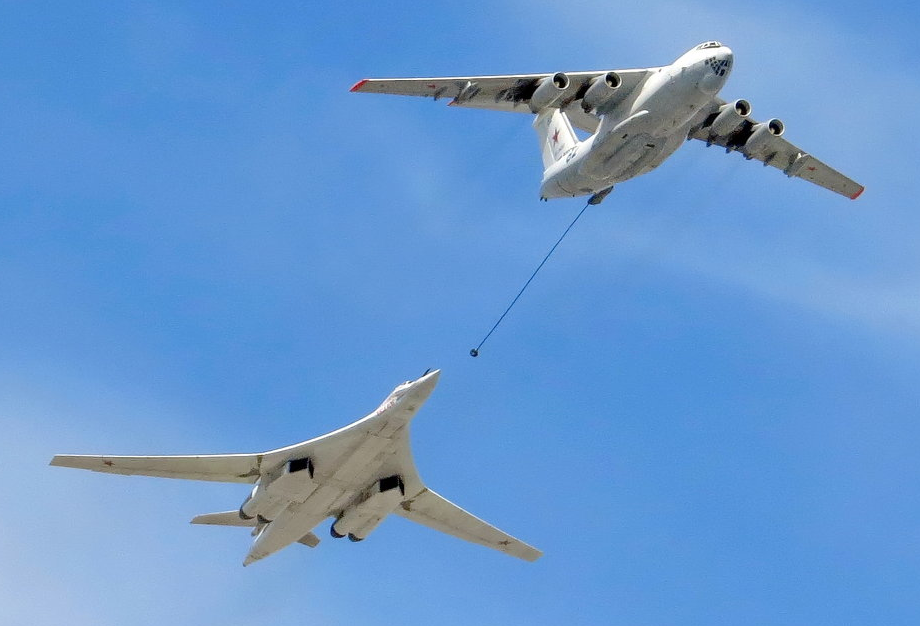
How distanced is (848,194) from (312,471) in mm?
17112

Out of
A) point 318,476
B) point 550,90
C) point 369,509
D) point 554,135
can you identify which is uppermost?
point 554,135

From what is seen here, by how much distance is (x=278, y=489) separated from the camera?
35.0 m

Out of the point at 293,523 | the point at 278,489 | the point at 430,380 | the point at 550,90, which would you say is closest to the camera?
the point at 430,380

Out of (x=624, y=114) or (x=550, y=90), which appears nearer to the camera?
(x=624, y=114)

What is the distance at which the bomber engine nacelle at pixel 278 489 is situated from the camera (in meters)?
34.8

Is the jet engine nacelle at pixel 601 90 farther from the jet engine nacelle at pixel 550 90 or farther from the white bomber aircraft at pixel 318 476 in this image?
the white bomber aircraft at pixel 318 476

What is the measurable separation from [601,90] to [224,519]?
1388 centimetres

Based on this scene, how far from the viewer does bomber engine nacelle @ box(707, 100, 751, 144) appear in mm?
38312

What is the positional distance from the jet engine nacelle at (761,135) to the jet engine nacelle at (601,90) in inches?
183

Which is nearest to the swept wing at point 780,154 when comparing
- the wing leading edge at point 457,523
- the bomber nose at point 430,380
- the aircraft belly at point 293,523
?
the bomber nose at point 430,380

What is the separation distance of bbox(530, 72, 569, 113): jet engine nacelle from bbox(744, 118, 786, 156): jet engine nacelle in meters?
5.56

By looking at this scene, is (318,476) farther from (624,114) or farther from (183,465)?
(624,114)

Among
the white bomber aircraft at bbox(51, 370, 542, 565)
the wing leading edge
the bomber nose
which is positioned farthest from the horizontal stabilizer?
the bomber nose

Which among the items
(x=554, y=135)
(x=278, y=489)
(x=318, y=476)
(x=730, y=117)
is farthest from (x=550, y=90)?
(x=278, y=489)
